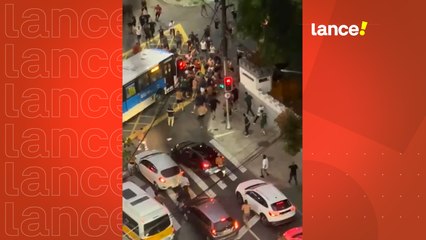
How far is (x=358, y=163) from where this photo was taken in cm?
329

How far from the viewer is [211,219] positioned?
3.32m

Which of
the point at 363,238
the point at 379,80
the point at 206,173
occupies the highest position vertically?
the point at 379,80

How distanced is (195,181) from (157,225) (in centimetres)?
27

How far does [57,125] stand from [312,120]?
46.5 inches

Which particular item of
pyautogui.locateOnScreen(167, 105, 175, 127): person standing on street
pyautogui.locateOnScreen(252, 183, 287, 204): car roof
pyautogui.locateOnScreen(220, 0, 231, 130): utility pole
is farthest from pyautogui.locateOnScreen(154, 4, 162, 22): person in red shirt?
pyautogui.locateOnScreen(252, 183, 287, 204): car roof

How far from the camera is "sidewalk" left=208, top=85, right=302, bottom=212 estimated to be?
330cm

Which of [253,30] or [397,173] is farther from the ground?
[253,30]

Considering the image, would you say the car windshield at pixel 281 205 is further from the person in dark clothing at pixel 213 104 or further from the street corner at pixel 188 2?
the street corner at pixel 188 2

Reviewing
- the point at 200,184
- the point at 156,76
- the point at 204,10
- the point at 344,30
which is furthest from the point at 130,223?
the point at 344,30

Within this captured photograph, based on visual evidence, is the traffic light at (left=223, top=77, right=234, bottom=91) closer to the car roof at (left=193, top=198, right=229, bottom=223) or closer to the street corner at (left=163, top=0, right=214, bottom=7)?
the street corner at (left=163, top=0, right=214, bottom=7)

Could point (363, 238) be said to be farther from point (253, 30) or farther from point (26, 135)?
point (26, 135)

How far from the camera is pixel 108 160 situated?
337 centimetres

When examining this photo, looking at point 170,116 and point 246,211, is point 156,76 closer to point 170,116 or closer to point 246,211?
point 170,116

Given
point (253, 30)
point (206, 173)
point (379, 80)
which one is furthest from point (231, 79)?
point (379, 80)
